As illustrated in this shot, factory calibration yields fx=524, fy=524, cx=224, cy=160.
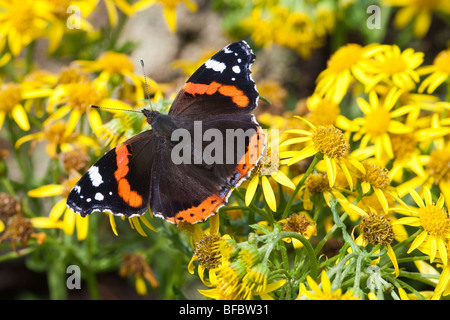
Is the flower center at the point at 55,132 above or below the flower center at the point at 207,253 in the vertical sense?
above

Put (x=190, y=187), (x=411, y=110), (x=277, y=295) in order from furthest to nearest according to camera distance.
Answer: (x=411, y=110) → (x=190, y=187) → (x=277, y=295)

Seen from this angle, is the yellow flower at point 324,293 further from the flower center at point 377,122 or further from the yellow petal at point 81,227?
the yellow petal at point 81,227

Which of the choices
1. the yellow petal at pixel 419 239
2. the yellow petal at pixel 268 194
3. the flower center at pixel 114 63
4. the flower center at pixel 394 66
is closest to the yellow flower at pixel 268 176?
the yellow petal at pixel 268 194

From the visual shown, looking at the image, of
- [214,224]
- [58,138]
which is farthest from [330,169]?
[58,138]

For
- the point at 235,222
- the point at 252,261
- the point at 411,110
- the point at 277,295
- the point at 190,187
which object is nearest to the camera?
the point at 252,261
